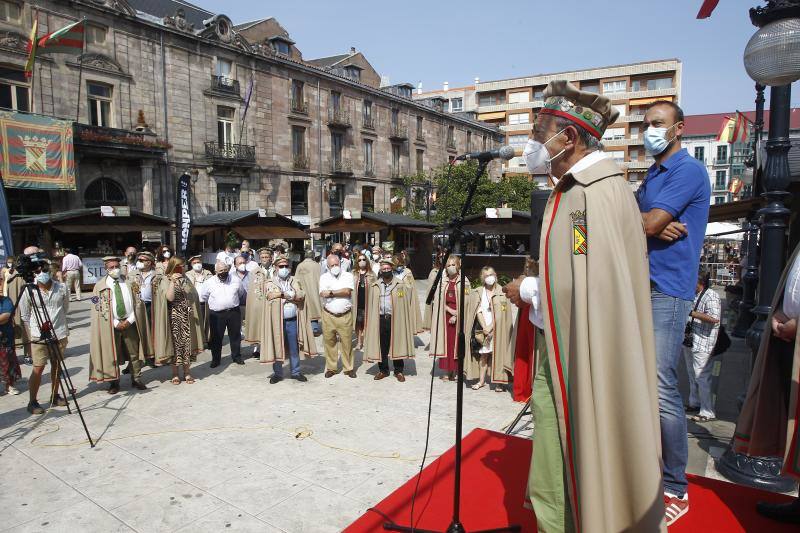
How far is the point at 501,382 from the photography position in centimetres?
766

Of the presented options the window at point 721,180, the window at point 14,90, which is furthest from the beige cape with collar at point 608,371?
the window at point 721,180

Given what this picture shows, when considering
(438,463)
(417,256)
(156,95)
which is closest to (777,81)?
(438,463)

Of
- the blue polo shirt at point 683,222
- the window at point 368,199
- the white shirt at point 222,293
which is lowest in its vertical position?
the white shirt at point 222,293

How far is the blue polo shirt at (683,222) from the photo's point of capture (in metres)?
2.69

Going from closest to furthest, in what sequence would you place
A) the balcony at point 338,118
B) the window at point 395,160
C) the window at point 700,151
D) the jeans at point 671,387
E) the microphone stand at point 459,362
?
the jeans at point 671,387 → the microphone stand at point 459,362 → the balcony at point 338,118 → the window at point 395,160 → the window at point 700,151

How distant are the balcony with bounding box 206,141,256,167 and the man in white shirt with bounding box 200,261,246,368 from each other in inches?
730

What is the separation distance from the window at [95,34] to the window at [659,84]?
175 ft

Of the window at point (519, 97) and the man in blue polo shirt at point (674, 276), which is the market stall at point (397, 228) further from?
the window at point (519, 97)

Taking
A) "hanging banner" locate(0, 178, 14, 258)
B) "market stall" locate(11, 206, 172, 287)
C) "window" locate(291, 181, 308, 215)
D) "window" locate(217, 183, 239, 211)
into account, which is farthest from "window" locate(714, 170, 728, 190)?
"hanging banner" locate(0, 178, 14, 258)

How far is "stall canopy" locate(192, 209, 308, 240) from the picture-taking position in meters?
19.3

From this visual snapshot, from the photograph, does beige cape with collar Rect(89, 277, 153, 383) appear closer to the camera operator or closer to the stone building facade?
the camera operator

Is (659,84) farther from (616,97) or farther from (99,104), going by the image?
(99,104)

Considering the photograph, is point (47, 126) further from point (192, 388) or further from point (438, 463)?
point (438, 463)

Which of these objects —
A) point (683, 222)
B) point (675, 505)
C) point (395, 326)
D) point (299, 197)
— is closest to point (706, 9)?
point (683, 222)
